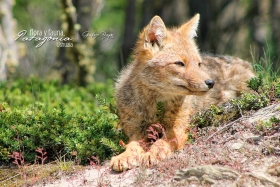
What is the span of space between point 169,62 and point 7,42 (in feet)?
19.4

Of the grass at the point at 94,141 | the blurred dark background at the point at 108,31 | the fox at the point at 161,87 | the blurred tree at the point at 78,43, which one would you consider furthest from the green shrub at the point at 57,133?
the blurred tree at the point at 78,43

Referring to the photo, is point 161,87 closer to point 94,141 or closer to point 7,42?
point 94,141

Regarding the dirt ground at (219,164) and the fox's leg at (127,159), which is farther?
the fox's leg at (127,159)

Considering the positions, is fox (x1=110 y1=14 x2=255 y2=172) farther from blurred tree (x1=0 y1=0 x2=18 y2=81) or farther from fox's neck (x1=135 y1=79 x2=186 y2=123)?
blurred tree (x1=0 y1=0 x2=18 y2=81)

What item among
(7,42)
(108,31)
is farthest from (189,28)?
(108,31)

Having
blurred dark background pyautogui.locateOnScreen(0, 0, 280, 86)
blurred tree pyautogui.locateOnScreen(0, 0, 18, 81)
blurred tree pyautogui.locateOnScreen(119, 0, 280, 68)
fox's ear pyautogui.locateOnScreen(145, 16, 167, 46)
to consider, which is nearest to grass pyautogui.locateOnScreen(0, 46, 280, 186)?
fox's ear pyautogui.locateOnScreen(145, 16, 167, 46)

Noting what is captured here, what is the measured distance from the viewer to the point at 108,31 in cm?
1656

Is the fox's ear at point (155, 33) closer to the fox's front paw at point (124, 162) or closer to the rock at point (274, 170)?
the fox's front paw at point (124, 162)

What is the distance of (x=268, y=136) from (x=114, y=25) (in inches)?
806

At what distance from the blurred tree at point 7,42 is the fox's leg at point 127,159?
17.6ft

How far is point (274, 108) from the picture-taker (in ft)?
20.1

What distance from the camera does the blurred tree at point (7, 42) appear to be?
413 inches

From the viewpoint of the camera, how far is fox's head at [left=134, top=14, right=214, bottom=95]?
6035 mm

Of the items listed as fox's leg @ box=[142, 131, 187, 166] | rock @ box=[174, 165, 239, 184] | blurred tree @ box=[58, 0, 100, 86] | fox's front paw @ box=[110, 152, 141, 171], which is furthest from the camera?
blurred tree @ box=[58, 0, 100, 86]
